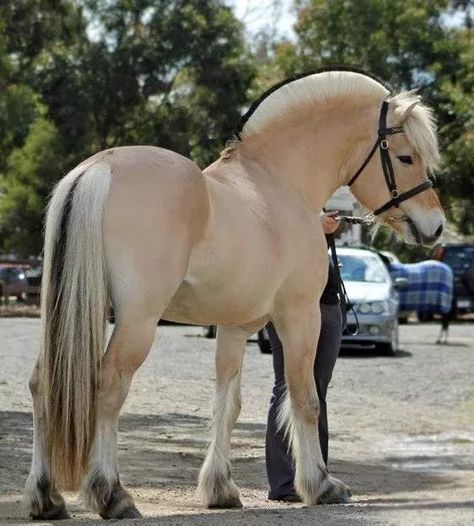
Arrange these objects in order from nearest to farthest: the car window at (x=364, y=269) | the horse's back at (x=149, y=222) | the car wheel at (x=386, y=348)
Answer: the horse's back at (x=149, y=222) → the car wheel at (x=386, y=348) → the car window at (x=364, y=269)

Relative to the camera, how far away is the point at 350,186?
29.0ft

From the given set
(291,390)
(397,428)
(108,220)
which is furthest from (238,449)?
(108,220)

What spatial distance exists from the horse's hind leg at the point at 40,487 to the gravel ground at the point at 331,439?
0.16 meters

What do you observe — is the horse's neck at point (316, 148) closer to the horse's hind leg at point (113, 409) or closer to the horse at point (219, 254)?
the horse at point (219, 254)

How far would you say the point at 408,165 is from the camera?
8.56 m

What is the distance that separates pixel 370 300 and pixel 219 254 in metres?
15.8

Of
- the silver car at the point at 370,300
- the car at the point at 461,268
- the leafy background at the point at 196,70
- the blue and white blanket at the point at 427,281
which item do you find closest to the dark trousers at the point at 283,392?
the silver car at the point at 370,300

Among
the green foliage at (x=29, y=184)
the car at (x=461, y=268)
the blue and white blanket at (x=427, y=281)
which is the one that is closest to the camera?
the blue and white blanket at (x=427, y=281)

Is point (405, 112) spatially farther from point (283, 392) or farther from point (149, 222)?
point (149, 222)

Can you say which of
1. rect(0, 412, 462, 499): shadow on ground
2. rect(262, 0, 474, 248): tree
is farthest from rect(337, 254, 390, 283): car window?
rect(262, 0, 474, 248): tree

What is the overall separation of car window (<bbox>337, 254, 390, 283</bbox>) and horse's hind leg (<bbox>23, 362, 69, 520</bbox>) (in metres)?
16.6

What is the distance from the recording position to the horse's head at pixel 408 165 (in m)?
8.49

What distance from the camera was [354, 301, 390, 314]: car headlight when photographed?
2292cm

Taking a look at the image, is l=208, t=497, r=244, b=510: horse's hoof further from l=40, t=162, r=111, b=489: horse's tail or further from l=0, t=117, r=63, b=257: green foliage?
l=0, t=117, r=63, b=257: green foliage
